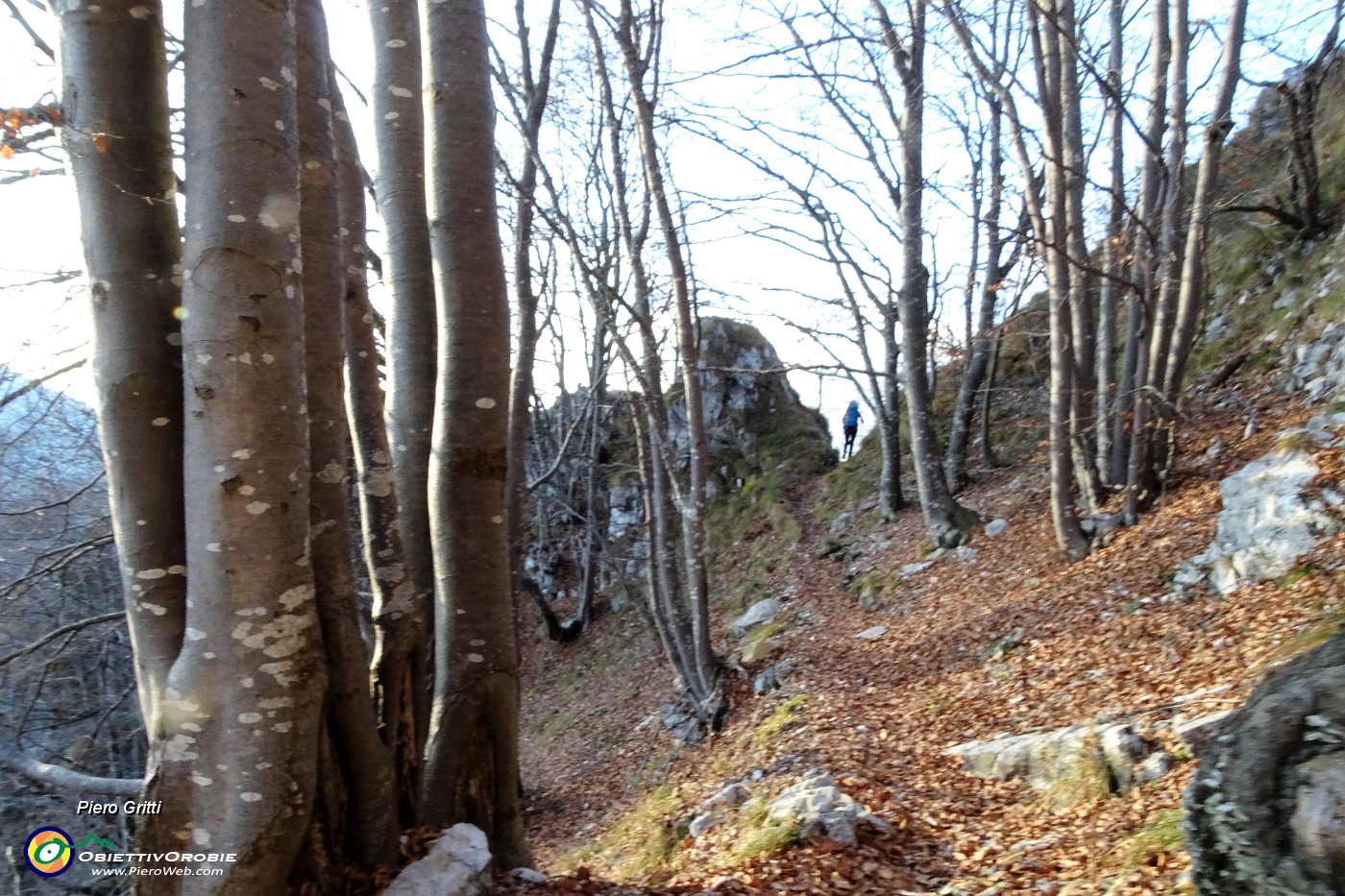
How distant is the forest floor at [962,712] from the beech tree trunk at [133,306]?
1.98 metres

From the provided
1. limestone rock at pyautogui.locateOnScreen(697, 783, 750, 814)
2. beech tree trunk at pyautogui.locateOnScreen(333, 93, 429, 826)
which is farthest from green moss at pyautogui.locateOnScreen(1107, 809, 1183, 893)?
beech tree trunk at pyautogui.locateOnScreen(333, 93, 429, 826)

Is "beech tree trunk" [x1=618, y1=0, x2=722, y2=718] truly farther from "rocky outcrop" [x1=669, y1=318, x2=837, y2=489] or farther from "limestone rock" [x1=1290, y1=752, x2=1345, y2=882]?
"rocky outcrop" [x1=669, y1=318, x2=837, y2=489]

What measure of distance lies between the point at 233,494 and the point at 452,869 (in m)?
1.89

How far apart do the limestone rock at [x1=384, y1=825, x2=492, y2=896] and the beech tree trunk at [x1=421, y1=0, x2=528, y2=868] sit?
25 centimetres

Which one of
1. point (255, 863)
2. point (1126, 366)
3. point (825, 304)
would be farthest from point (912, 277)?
point (255, 863)

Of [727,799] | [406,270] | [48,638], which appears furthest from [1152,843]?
[48,638]

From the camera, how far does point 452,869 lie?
340 centimetres

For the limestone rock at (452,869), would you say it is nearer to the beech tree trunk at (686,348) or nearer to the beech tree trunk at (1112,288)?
the beech tree trunk at (686,348)

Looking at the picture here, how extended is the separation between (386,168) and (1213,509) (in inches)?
303

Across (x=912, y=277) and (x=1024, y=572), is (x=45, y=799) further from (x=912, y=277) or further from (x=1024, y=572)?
(x=912, y=277)

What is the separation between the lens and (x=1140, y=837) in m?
3.51

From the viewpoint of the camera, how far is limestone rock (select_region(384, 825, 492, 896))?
10.6 ft

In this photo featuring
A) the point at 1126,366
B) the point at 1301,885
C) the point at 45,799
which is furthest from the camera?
the point at 1126,366

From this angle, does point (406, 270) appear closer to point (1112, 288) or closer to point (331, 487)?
point (331, 487)
